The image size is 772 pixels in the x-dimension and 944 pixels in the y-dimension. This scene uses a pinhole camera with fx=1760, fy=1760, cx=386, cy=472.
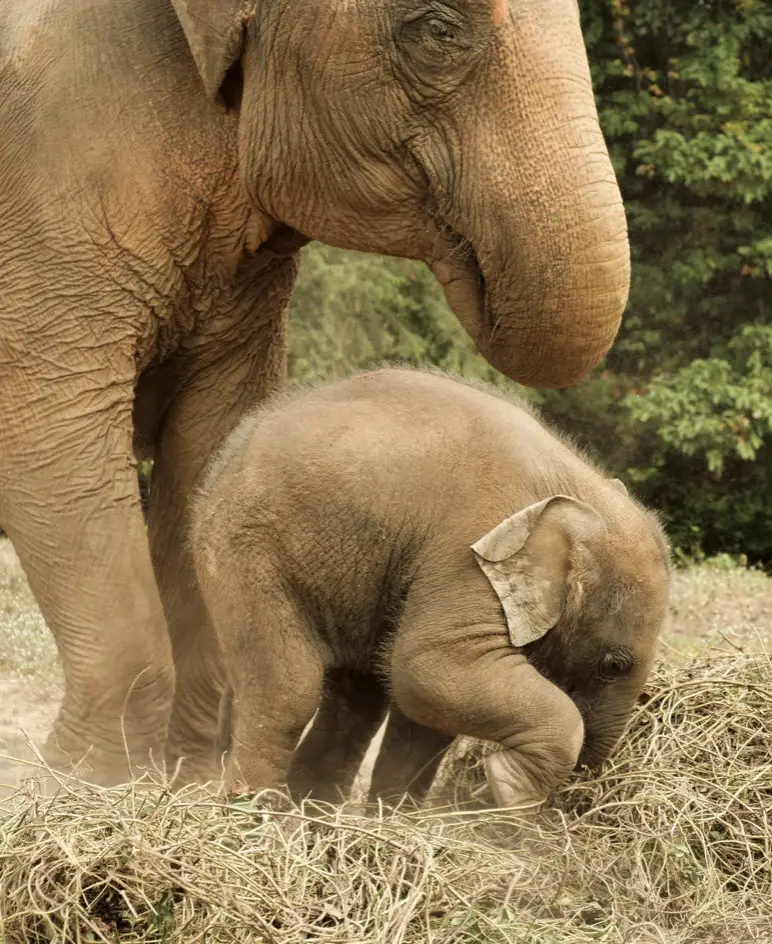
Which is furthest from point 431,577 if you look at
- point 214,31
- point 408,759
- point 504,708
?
point 214,31

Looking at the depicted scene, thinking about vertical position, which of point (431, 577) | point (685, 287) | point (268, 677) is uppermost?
point (431, 577)

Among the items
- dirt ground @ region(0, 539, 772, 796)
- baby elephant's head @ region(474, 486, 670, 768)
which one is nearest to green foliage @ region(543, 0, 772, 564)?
dirt ground @ region(0, 539, 772, 796)

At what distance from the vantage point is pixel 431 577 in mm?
4090

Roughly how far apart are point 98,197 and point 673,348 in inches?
298

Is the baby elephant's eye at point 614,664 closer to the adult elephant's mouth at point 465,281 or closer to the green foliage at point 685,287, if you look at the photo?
the adult elephant's mouth at point 465,281

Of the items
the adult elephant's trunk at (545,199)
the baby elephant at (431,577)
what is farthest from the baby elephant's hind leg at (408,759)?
the adult elephant's trunk at (545,199)

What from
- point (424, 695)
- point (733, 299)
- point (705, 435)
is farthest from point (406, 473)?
point (733, 299)

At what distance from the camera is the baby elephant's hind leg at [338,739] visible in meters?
4.67

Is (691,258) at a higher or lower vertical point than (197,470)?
lower

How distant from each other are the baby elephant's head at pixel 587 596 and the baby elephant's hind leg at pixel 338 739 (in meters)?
0.63

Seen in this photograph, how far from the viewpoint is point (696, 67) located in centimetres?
1073

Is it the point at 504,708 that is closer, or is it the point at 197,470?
the point at 504,708

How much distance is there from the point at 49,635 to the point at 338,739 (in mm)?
3265

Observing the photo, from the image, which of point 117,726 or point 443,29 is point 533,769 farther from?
point 443,29
